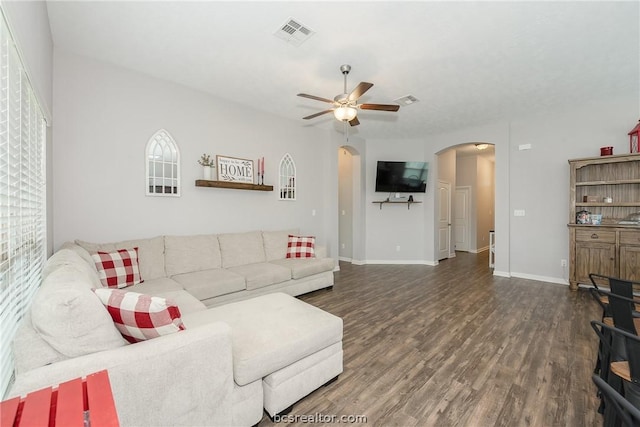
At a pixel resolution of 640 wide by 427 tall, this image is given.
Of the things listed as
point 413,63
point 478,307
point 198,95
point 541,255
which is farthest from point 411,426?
point 541,255

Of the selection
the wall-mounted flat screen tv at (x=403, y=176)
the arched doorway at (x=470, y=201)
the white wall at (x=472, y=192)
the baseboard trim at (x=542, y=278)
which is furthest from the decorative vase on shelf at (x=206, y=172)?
the white wall at (x=472, y=192)

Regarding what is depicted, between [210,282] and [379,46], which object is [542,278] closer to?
[379,46]

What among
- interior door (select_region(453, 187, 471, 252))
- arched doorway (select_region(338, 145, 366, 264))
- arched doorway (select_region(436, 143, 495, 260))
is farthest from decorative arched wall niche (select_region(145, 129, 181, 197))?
interior door (select_region(453, 187, 471, 252))

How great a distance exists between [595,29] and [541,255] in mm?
3569

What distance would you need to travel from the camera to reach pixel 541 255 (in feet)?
15.5

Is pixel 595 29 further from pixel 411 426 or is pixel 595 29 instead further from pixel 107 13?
pixel 107 13

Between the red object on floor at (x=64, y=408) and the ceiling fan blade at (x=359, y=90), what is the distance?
8.92 ft

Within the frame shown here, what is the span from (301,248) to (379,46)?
2831 millimetres

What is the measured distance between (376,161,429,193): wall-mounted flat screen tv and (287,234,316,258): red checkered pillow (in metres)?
2.62

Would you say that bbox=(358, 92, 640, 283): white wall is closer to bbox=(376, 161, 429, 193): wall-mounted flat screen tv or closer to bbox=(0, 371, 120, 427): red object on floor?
bbox=(376, 161, 429, 193): wall-mounted flat screen tv

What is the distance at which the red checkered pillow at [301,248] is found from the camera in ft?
13.9

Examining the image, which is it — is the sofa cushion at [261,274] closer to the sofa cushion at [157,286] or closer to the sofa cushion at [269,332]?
the sofa cushion at [157,286]

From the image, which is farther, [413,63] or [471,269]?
[471,269]

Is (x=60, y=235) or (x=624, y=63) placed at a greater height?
(x=624, y=63)
